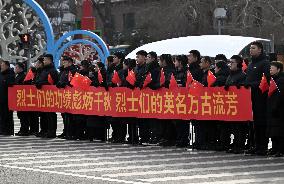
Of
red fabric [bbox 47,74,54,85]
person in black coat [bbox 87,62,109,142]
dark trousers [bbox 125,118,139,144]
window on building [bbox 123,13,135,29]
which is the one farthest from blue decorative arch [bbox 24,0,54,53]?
window on building [bbox 123,13,135,29]

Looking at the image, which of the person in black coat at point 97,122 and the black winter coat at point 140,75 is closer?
the black winter coat at point 140,75

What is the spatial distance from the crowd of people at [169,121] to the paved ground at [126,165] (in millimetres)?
481

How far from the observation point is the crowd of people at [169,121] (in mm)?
16031

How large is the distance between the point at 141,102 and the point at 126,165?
389 cm

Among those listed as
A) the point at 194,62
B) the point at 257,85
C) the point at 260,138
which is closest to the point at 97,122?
the point at 194,62

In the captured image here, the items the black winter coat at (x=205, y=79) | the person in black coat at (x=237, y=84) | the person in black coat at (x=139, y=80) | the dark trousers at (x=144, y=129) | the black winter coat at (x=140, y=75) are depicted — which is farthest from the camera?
the dark trousers at (x=144, y=129)

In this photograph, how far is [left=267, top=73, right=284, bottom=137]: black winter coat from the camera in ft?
50.9

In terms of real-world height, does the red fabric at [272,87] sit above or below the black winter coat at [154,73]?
below

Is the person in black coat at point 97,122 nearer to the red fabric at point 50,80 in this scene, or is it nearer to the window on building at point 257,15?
the red fabric at point 50,80

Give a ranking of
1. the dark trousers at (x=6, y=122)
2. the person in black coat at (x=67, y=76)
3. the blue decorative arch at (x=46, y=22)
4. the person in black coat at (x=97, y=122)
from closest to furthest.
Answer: the person in black coat at (x=97, y=122), the person in black coat at (x=67, y=76), the dark trousers at (x=6, y=122), the blue decorative arch at (x=46, y=22)

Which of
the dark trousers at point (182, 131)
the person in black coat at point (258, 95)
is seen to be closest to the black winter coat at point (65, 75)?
the dark trousers at point (182, 131)

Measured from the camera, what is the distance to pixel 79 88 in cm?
1975

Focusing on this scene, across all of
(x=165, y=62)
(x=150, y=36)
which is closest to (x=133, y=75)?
(x=165, y=62)

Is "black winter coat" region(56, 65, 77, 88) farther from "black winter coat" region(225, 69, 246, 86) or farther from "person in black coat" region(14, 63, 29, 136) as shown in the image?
"black winter coat" region(225, 69, 246, 86)
